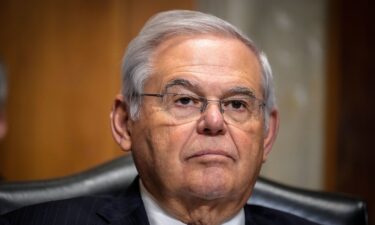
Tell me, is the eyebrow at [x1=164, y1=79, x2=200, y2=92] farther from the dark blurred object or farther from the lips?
the dark blurred object

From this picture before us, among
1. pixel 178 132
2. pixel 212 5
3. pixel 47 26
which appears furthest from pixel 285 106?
pixel 178 132

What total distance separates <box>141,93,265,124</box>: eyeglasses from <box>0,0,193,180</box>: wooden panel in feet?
5.75

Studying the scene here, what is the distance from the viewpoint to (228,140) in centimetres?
137

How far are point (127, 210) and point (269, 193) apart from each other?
0.49m

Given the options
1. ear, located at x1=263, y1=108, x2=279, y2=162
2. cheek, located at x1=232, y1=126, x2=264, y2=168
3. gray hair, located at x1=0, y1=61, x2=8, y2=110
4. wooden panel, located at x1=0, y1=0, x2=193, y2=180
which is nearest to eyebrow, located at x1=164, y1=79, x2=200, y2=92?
cheek, located at x1=232, y1=126, x2=264, y2=168

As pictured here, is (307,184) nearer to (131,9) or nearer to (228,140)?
(131,9)

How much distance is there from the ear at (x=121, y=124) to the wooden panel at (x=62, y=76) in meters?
1.62

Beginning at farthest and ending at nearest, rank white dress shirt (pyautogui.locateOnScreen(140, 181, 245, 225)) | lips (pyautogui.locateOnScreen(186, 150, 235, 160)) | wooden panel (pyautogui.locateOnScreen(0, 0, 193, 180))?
wooden panel (pyautogui.locateOnScreen(0, 0, 193, 180))
white dress shirt (pyautogui.locateOnScreen(140, 181, 245, 225))
lips (pyautogui.locateOnScreen(186, 150, 235, 160))

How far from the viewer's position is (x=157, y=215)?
1.44 m

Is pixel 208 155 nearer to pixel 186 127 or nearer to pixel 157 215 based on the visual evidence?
pixel 186 127

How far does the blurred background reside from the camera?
3.10 metres

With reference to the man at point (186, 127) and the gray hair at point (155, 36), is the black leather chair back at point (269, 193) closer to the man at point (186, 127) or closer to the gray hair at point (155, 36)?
the man at point (186, 127)

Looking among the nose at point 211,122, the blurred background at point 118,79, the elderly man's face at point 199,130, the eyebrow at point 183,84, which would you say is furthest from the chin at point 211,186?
the blurred background at point 118,79

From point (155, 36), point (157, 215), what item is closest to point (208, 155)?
point (157, 215)
